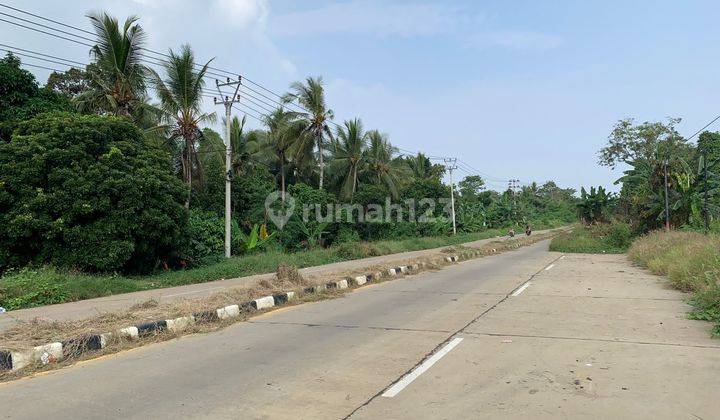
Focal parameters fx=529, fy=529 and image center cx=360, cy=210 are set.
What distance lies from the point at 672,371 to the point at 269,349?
4721 millimetres

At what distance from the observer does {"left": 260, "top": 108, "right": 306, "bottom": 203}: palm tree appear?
3669cm

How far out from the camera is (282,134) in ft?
123

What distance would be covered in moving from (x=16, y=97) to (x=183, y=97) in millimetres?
6701

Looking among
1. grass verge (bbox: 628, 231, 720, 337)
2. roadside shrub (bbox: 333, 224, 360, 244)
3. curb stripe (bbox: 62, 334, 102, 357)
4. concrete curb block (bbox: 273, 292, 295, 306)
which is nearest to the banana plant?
roadside shrub (bbox: 333, 224, 360, 244)

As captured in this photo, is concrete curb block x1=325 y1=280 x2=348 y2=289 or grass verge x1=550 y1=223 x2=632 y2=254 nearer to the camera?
concrete curb block x1=325 y1=280 x2=348 y2=289

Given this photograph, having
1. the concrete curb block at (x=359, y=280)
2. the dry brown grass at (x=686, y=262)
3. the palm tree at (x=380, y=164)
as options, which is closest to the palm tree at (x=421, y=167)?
the palm tree at (x=380, y=164)

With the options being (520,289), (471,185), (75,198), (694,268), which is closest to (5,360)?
(520,289)

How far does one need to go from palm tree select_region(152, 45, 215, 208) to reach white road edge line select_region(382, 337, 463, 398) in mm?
19026

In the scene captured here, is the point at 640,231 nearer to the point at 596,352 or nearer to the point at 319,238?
the point at 319,238

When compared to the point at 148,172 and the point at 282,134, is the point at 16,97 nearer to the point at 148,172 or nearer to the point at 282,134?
the point at 148,172

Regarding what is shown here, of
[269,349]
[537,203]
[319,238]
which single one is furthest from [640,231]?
[537,203]

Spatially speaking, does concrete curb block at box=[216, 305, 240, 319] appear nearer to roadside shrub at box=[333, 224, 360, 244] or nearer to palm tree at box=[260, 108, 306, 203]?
palm tree at box=[260, 108, 306, 203]

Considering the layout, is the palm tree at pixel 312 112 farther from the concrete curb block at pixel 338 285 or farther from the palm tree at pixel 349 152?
the concrete curb block at pixel 338 285

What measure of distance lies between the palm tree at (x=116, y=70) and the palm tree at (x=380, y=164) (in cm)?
2275
